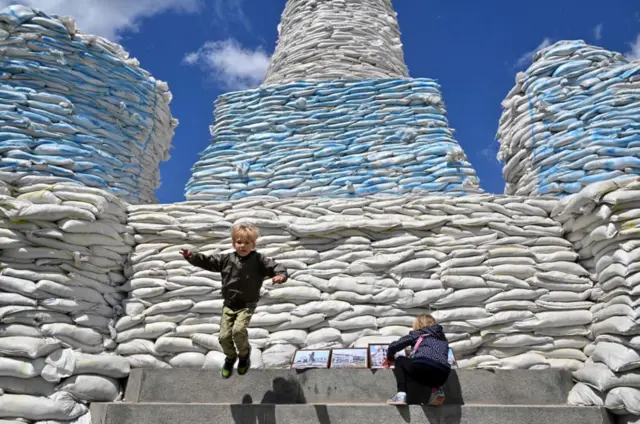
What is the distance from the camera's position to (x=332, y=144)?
4.64 meters

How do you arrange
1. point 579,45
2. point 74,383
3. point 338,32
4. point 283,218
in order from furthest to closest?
point 338,32
point 579,45
point 283,218
point 74,383

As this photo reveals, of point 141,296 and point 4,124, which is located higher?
point 4,124

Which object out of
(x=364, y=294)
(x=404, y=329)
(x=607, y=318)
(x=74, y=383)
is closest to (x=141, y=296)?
(x=74, y=383)

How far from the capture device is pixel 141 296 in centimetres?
328

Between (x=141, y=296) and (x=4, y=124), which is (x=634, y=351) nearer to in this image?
(x=141, y=296)

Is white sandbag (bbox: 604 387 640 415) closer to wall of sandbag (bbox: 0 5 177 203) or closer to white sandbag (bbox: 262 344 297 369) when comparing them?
white sandbag (bbox: 262 344 297 369)

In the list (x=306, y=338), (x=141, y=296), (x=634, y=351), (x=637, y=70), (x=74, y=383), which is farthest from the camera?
(x=637, y=70)

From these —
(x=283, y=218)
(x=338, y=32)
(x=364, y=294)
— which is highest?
(x=338, y=32)

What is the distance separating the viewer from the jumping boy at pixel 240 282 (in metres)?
2.50

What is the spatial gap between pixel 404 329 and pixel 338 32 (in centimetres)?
437

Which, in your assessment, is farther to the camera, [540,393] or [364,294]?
[364,294]

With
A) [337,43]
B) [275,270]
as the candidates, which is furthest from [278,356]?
[337,43]

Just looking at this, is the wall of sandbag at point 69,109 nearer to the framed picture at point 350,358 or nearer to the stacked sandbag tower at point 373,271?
the stacked sandbag tower at point 373,271

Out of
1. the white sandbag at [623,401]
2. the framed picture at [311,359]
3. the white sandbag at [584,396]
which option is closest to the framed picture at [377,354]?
the framed picture at [311,359]
